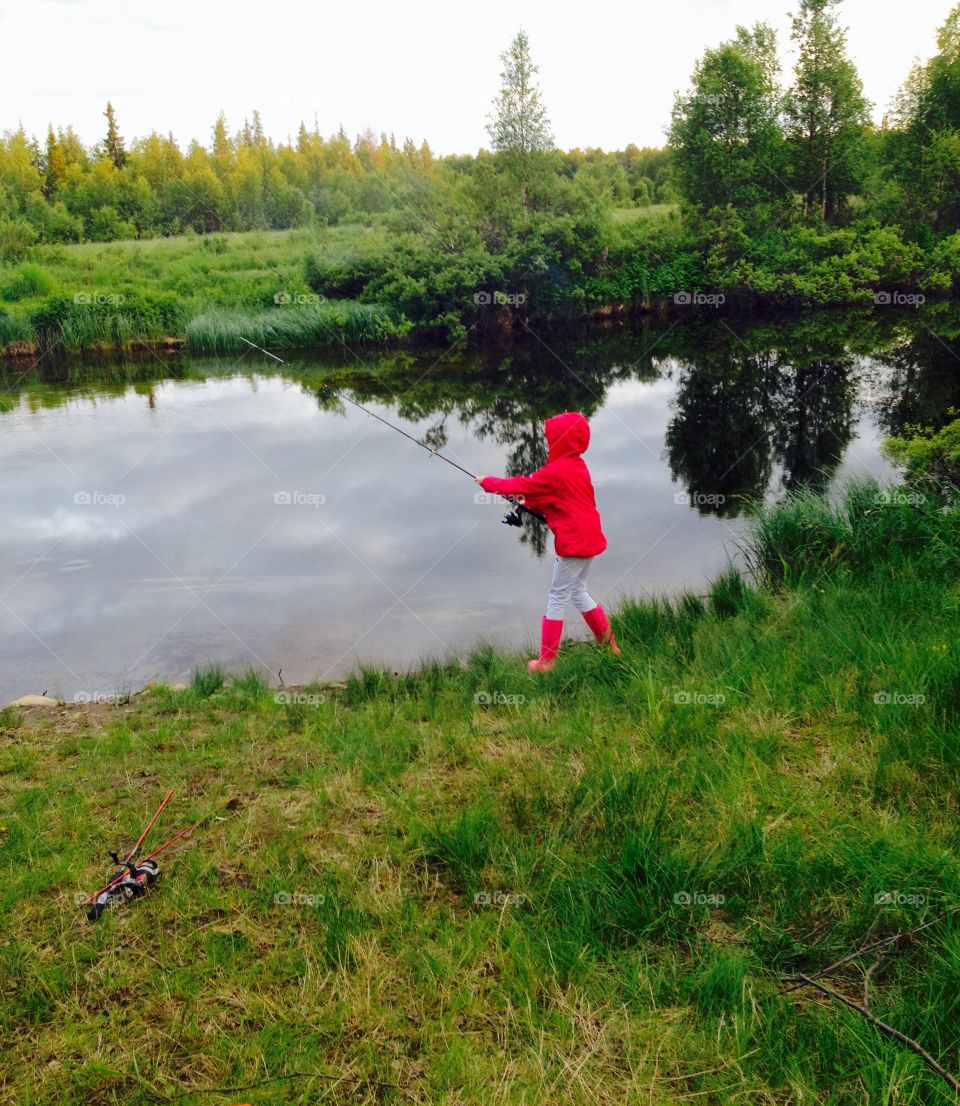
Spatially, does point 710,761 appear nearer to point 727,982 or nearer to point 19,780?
point 727,982

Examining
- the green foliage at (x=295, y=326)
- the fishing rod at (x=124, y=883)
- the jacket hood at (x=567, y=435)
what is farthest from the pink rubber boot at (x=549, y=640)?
the green foliage at (x=295, y=326)

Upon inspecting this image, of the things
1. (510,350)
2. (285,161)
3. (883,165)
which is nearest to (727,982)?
(510,350)

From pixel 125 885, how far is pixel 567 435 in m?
3.55

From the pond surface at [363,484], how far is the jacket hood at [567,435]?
1.73 meters

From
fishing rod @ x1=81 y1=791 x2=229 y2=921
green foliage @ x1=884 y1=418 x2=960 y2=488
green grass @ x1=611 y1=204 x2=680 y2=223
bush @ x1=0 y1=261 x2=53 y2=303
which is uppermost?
→ green grass @ x1=611 y1=204 x2=680 y2=223

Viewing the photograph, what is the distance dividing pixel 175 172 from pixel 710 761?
136 ft

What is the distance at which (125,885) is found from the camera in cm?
313

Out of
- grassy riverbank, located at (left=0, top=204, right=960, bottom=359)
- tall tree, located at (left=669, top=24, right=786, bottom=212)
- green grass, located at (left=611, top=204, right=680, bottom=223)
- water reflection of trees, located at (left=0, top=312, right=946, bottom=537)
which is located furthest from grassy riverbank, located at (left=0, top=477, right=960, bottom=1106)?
green grass, located at (left=611, top=204, right=680, bottom=223)

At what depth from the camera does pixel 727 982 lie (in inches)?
96.5

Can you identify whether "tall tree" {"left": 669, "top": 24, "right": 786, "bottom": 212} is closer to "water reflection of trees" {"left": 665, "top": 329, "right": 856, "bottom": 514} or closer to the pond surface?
the pond surface

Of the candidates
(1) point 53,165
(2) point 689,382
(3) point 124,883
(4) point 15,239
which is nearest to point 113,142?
(1) point 53,165

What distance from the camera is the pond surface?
23.5 feet

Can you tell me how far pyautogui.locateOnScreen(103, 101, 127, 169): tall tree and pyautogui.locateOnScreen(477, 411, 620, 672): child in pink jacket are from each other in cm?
4178

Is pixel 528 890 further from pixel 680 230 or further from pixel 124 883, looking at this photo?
pixel 680 230
